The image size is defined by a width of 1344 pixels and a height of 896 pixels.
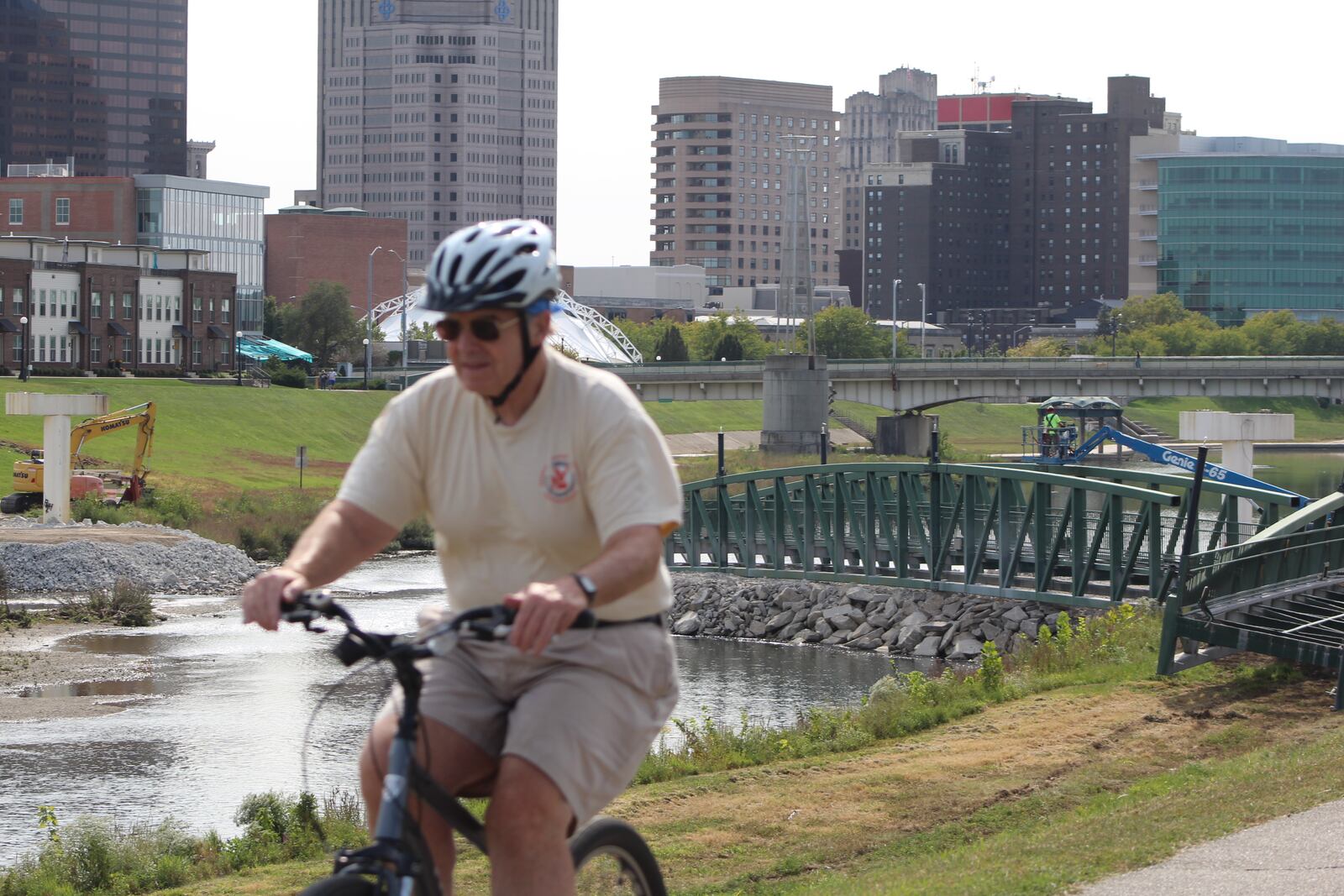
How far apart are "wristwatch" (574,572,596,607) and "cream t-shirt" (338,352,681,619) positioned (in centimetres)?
23

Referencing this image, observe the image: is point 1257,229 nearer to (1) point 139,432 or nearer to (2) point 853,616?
(1) point 139,432

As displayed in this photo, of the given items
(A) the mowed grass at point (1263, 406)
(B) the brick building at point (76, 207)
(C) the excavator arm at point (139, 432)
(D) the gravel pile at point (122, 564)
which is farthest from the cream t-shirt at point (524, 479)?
(B) the brick building at point (76, 207)

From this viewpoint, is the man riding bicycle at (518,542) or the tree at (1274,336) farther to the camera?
the tree at (1274,336)

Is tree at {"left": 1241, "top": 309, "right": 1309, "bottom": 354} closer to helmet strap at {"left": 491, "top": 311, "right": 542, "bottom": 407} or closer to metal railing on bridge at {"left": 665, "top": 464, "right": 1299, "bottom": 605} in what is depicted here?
metal railing on bridge at {"left": 665, "top": 464, "right": 1299, "bottom": 605}

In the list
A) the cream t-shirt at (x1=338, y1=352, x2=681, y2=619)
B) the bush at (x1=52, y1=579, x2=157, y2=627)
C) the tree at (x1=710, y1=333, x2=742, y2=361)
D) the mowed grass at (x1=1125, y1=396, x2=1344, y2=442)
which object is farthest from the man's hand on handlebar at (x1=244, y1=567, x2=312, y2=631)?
the tree at (x1=710, y1=333, x2=742, y2=361)

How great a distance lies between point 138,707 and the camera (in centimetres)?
3112

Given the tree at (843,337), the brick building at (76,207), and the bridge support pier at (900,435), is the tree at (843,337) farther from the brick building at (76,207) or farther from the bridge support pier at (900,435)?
the brick building at (76,207)

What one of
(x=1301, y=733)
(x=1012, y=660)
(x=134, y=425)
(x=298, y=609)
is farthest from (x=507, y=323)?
(x=134, y=425)

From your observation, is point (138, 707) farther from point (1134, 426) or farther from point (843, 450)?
point (1134, 426)

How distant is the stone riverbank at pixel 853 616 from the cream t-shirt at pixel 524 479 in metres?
33.3

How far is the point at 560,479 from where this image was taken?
500 centimetres

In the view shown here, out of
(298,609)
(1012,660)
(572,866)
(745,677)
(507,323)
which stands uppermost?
(507,323)

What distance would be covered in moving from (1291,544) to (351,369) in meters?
102

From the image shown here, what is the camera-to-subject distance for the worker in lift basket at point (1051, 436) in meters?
78.8
